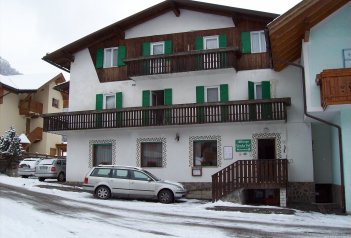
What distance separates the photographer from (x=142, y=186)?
1816cm

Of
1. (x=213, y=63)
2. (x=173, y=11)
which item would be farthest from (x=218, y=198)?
(x=173, y=11)

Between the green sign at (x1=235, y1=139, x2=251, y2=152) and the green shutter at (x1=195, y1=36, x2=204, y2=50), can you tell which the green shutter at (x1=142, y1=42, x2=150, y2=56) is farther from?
the green sign at (x1=235, y1=139, x2=251, y2=152)

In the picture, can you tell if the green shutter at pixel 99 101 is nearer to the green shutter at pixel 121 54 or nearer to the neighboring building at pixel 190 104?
the neighboring building at pixel 190 104

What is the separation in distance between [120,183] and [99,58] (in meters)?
9.41

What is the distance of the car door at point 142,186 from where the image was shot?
1806 centimetres

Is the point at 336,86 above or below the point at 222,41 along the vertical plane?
below

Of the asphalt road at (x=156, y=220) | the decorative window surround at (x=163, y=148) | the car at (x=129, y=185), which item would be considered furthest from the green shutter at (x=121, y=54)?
the asphalt road at (x=156, y=220)

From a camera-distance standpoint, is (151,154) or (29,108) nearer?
(151,154)

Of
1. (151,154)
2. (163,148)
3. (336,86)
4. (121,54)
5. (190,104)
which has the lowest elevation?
(151,154)

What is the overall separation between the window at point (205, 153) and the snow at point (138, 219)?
4.46m

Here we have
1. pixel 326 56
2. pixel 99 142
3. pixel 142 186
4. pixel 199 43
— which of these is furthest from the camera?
pixel 99 142

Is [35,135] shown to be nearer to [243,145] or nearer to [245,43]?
[243,145]

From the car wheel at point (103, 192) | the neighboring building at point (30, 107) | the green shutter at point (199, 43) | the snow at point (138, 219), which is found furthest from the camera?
the neighboring building at point (30, 107)

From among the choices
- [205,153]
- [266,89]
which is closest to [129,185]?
[205,153]
